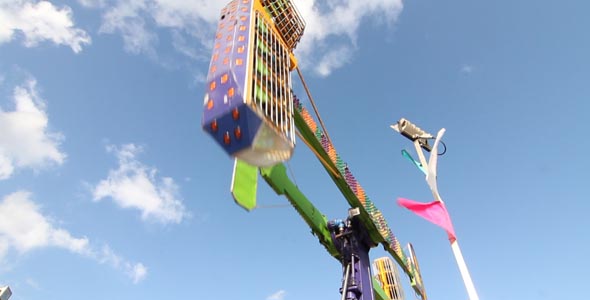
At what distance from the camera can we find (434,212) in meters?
5.44

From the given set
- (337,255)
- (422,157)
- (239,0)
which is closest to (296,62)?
(239,0)

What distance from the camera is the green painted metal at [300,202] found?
10.1 m

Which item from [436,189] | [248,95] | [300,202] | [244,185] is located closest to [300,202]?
[300,202]

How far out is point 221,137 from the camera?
6.62 m

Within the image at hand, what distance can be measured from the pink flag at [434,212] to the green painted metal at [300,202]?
4946 millimetres

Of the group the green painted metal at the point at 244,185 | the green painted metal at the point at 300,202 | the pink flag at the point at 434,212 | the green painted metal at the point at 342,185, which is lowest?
the pink flag at the point at 434,212

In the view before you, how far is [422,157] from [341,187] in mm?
7270

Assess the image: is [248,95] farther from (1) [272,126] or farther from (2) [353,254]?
(2) [353,254]

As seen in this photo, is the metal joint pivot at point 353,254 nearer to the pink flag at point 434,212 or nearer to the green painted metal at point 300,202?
the green painted metal at point 300,202

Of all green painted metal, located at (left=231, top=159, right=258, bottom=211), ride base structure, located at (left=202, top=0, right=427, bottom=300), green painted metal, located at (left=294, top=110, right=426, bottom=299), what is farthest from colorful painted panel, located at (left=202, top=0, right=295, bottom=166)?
green painted metal, located at (left=294, top=110, right=426, bottom=299)

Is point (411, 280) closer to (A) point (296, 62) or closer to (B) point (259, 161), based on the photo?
(A) point (296, 62)

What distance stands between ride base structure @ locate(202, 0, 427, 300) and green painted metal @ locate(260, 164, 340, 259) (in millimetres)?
28

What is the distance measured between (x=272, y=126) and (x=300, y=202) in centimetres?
506

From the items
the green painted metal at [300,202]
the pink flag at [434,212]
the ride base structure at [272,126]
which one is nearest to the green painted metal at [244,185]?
the ride base structure at [272,126]
